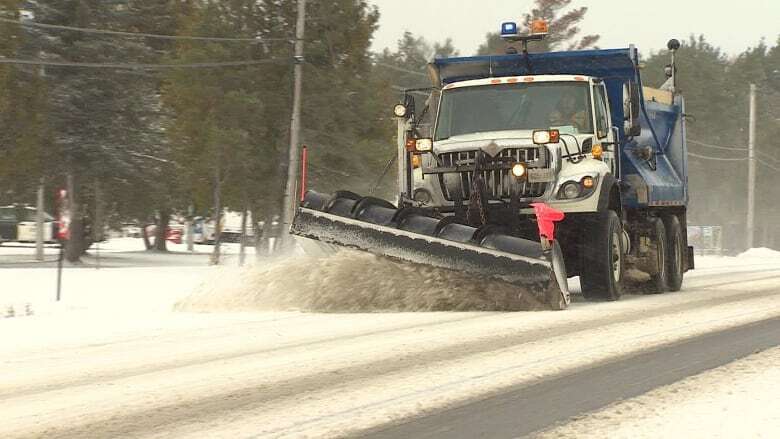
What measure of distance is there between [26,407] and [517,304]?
6.16 meters

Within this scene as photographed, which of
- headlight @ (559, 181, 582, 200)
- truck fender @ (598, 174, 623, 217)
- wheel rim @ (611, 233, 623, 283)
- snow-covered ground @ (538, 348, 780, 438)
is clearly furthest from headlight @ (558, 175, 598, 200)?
snow-covered ground @ (538, 348, 780, 438)

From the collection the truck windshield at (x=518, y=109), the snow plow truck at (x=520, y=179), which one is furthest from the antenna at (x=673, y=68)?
the truck windshield at (x=518, y=109)

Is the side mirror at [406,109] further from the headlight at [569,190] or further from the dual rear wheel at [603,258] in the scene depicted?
Result: the dual rear wheel at [603,258]

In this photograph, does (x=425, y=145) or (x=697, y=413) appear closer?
(x=697, y=413)

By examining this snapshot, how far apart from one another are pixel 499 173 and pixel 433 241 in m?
1.46

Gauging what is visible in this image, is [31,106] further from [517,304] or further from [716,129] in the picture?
[716,129]

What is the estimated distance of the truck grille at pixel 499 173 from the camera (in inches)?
458

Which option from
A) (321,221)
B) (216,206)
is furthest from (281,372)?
(216,206)

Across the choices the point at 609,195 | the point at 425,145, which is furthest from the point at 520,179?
the point at 609,195

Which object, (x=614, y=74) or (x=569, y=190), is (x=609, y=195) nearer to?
(x=569, y=190)

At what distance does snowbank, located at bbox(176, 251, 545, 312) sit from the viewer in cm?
1120

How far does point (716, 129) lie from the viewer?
268ft

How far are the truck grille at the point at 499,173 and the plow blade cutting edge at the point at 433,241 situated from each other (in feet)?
2.42

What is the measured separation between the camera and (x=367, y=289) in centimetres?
1141
